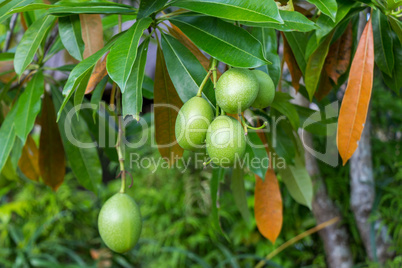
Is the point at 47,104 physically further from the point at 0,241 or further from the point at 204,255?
the point at 0,241

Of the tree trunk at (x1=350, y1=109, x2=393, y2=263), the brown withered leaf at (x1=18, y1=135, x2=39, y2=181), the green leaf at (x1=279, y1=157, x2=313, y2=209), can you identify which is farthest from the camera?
the tree trunk at (x1=350, y1=109, x2=393, y2=263)

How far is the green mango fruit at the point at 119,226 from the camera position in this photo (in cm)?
56

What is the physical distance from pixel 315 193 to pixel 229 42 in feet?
3.36

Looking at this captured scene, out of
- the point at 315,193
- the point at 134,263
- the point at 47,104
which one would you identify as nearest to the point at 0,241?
the point at 134,263

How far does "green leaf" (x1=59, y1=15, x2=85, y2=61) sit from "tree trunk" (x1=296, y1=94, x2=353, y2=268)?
3.03 feet

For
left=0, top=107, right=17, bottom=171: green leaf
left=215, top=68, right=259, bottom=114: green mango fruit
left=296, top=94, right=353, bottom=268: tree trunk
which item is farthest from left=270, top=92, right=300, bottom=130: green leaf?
left=296, top=94, right=353, bottom=268: tree trunk

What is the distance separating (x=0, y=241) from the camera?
7.23 ft

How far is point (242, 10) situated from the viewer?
446 mm

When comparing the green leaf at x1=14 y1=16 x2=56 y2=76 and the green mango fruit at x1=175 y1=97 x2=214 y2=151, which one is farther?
the green leaf at x1=14 y1=16 x2=56 y2=76

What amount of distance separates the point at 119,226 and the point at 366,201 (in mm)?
1043

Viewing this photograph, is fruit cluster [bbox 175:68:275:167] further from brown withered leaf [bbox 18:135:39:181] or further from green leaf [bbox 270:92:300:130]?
brown withered leaf [bbox 18:135:39:181]

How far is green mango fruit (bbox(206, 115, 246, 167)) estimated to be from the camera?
1.44 ft

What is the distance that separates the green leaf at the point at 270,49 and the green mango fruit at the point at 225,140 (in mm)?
182

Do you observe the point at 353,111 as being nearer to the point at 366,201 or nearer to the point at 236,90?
the point at 236,90
